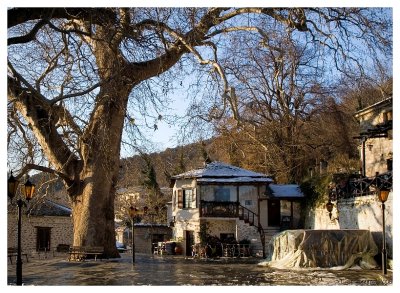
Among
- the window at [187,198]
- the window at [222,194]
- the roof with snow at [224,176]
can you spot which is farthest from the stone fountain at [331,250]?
the window at [187,198]

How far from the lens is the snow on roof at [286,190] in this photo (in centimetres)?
3078

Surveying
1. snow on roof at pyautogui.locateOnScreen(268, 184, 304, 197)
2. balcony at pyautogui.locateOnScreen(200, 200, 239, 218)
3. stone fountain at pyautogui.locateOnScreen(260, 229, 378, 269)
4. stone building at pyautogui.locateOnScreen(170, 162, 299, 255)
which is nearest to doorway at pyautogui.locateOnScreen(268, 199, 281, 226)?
stone building at pyautogui.locateOnScreen(170, 162, 299, 255)

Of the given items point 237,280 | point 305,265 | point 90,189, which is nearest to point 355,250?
point 305,265

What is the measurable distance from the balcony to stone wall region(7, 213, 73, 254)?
8.43m

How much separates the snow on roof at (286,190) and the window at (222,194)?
231cm

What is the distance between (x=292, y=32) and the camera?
16.6m

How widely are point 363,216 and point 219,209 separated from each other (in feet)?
32.1

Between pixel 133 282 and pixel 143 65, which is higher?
pixel 143 65

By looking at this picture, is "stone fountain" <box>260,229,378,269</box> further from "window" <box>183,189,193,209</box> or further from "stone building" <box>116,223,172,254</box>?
"stone building" <box>116,223,172,254</box>

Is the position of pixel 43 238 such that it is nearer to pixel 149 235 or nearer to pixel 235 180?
pixel 149 235

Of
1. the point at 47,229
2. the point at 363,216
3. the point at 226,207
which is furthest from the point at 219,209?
the point at 47,229

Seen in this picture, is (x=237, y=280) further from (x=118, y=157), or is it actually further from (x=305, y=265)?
(x=118, y=157)

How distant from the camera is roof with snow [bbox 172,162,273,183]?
100ft
